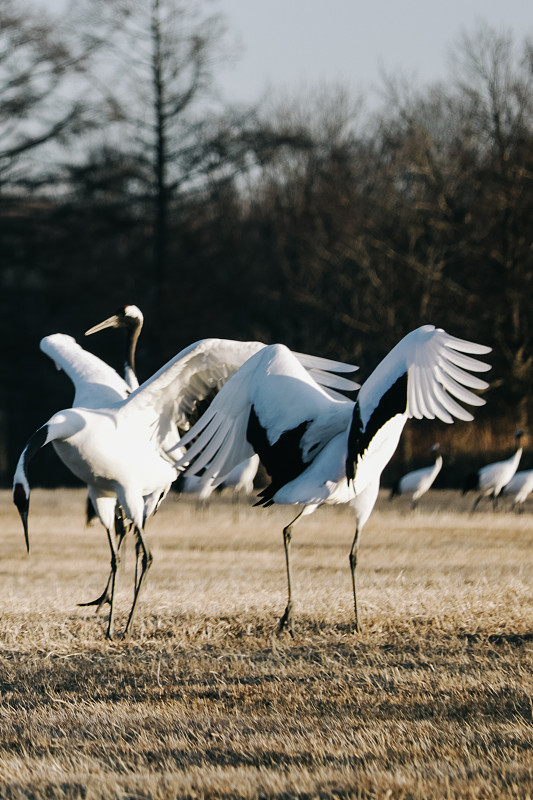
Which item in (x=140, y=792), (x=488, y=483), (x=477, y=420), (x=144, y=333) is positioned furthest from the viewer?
(x=144, y=333)

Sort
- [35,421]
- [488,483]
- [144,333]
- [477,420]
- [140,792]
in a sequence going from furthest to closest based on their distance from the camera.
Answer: [35,421] < [144,333] < [477,420] < [488,483] < [140,792]

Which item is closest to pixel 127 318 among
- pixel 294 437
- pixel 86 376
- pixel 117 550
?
pixel 86 376

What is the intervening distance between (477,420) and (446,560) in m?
11.6

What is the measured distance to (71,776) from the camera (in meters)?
3.42

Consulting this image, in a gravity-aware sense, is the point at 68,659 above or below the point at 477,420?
above

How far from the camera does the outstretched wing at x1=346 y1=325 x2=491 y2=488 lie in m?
4.91

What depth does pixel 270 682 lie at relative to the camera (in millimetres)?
4668

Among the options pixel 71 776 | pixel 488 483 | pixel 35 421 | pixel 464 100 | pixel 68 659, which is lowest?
pixel 35 421

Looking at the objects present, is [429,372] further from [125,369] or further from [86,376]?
[125,369]

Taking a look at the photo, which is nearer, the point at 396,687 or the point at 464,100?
the point at 396,687

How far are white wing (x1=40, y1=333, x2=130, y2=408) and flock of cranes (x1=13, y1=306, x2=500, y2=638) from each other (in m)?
0.02

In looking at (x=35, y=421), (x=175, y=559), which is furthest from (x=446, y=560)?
(x=35, y=421)

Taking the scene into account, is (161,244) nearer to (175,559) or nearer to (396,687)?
(175,559)

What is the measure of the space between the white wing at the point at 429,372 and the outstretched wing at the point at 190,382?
136 centimetres
